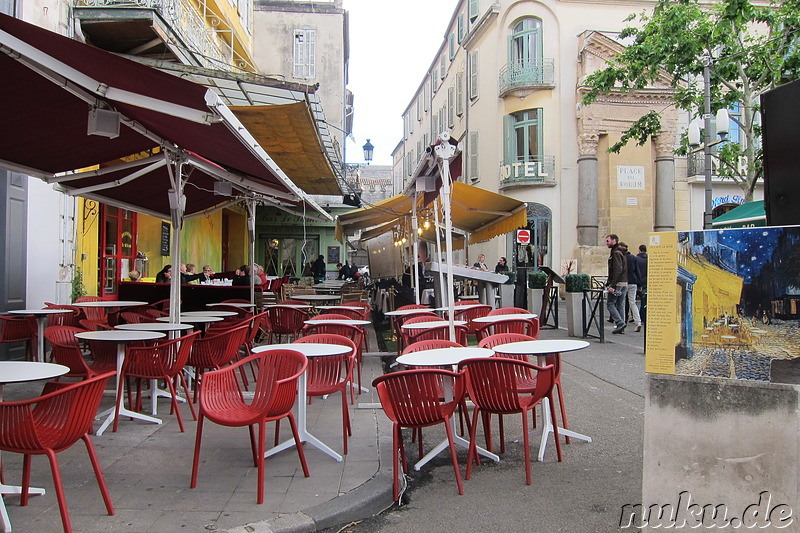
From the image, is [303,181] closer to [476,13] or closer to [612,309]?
[612,309]

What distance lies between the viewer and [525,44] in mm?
24516

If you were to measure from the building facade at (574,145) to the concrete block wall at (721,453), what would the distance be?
831 inches

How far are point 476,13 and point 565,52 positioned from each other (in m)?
5.64

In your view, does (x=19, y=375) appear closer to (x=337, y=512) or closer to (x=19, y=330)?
(x=337, y=512)

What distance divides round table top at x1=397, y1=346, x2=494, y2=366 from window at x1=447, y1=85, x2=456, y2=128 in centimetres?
2882

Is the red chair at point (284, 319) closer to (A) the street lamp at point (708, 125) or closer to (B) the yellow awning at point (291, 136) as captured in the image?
(B) the yellow awning at point (291, 136)

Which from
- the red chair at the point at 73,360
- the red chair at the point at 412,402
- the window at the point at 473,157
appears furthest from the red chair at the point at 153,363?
the window at the point at 473,157

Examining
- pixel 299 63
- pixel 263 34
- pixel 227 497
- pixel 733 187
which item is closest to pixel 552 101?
pixel 733 187

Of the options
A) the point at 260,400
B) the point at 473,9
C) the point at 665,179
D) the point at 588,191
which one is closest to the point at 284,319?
the point at 260,400

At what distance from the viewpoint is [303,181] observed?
1591 centimetres

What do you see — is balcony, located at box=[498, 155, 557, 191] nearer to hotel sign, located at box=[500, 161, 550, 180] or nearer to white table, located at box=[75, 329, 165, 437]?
hotel sign, located at box=[500, 161, 550, 180]

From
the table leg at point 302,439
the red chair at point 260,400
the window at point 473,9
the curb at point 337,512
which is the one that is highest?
the window at point 473,9

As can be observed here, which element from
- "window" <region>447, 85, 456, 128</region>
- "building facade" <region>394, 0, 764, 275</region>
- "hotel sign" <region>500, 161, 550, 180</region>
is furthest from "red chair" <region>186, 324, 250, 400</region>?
"window" <region>447, 85, 456, 128</region>

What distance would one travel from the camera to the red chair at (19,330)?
277 inches
